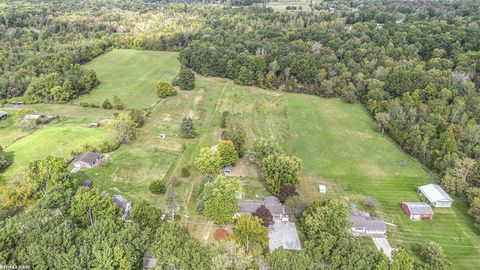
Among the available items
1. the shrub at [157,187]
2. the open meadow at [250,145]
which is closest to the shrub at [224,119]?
the open meadow at [250,145]

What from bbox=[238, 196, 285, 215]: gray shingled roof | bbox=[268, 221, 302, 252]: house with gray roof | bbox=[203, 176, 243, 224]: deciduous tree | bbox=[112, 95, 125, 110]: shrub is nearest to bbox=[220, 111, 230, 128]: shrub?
bbox=[112, 95, 125, 110]: shrub

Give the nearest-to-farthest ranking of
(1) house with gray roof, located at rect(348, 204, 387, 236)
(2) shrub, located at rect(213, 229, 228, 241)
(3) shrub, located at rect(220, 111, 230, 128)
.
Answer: (2) shrub, located at rect(213, 229, 228, 241) → (1) house with gray roof, located at rect(348, 204, 387, 236) → (3) shrub, located at rect(220, 111, 230, 128)

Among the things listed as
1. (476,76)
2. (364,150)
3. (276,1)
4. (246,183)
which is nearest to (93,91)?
(246,183)

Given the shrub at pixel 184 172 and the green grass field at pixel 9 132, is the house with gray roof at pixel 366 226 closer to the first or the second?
the shrub at pixel 184 172

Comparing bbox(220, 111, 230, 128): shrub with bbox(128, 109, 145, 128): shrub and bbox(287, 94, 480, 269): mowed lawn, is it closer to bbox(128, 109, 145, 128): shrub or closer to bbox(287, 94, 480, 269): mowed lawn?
bbox(287, 94, 480, 269): mowed lawn

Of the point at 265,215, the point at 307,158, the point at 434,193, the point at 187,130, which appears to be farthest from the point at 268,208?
the point at 187,130

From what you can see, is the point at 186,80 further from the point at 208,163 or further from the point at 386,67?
the point at 386,67
